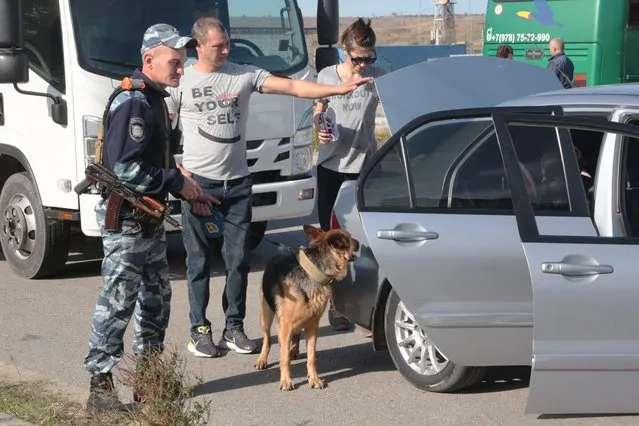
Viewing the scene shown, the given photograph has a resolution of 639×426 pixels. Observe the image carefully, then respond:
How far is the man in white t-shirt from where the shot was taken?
6.33 m

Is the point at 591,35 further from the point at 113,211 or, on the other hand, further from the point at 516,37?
the point at 113,211

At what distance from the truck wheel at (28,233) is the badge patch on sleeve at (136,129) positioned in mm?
3805

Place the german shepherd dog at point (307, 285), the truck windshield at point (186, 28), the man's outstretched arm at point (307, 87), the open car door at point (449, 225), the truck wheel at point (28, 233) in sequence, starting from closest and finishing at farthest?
the open car door at point (449, 225) → the german shepherd dog at point (307, 285) → the man's outstretched arm at point (307, 87) → the truck windshield at point (186, 28) → the truck wheel at point (28, 233)

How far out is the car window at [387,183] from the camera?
5523 millimetres

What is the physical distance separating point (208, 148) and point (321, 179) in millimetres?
1169

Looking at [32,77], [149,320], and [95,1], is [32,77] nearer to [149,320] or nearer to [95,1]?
[95,1]

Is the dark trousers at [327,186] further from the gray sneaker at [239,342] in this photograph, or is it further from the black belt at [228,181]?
the gray sneaker at [239,342]

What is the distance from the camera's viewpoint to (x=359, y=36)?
271 inches

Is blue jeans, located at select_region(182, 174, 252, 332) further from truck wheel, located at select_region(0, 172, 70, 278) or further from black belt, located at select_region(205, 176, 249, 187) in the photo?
truck wheel, located at select_region(0, 172, 70, 278)

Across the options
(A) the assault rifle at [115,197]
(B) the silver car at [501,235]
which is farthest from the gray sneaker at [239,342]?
(A) the assault rifle at [115,197]

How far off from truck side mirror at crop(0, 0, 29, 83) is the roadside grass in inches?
101

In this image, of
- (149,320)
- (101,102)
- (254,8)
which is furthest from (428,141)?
(254,8)

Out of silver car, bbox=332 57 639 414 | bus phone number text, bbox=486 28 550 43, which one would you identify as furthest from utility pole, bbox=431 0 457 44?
silver car, bbox=332 57 639 414

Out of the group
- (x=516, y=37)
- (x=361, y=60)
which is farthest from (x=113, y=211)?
(x=516, y=37)
